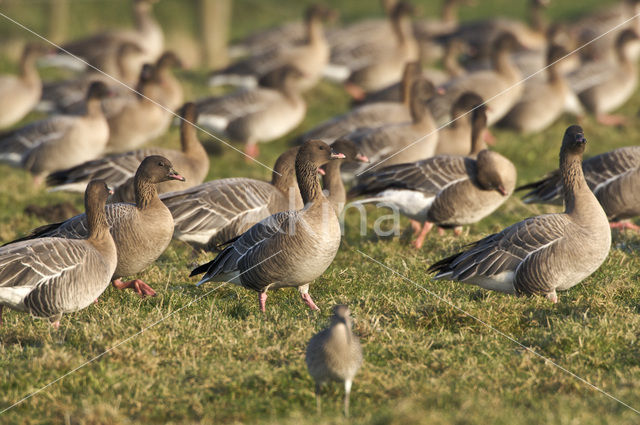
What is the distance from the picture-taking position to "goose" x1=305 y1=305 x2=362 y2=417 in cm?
574

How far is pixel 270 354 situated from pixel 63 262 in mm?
2247

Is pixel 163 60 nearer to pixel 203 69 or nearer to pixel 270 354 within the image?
pixel 203 69

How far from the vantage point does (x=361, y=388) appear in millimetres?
6258

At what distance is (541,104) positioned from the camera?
17500 millimetres

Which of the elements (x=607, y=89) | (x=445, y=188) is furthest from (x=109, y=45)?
(x=445, y=188)

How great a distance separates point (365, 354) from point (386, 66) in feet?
50.5

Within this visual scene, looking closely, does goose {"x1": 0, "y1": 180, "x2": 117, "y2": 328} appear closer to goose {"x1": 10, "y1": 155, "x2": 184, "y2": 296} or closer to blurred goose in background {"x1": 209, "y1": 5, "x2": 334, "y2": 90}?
goose {"x1": 10, "y1": 155, "x2": 184, "y2": 296}

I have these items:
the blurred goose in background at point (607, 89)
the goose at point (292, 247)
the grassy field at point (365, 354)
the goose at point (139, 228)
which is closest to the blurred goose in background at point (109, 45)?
the blurred goose in background at point (607, 89)

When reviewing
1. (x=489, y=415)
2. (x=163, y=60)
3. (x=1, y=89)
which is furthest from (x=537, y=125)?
(x=489, y=415)

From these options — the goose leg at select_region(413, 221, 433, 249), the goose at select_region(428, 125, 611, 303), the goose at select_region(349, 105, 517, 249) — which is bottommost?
the goose leg at select_region(413, 221, 433, 249)

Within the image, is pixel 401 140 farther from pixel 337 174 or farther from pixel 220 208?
pixel 220 208

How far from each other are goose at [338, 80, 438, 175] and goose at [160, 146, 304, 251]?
2.91m

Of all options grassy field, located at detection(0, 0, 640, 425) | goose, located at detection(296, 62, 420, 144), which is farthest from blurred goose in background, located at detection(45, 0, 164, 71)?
grassy field, located at detection(0, 0, 640, 425)

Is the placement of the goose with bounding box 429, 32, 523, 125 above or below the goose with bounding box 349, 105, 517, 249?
below
